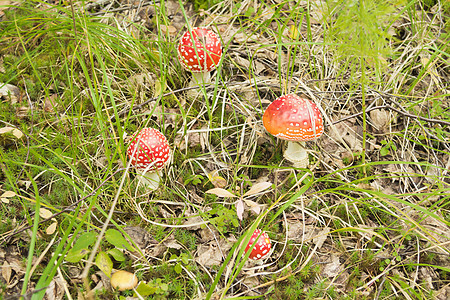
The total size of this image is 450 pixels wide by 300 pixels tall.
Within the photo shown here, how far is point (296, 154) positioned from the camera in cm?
381

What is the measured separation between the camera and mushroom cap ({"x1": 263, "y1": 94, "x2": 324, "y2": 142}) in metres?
3.32

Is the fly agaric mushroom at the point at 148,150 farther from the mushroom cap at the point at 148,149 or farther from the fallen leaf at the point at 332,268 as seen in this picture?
the fallen leaf at the point at 332,268

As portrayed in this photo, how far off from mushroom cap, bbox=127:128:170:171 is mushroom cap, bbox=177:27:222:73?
1030mm

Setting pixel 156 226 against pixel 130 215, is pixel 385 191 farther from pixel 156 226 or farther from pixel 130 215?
pixel 130 215

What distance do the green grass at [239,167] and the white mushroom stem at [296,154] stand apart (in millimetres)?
104

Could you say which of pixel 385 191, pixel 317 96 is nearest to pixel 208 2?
pixel 317 96

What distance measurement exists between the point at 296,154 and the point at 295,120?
608 millimetres

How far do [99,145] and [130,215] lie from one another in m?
0.90

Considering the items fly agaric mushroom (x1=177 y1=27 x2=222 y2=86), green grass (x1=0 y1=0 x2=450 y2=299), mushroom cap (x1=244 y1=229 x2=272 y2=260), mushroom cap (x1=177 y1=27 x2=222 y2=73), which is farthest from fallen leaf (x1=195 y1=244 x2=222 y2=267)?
mushroom cap (x1=177 y1=27 x2=222 y2=73)

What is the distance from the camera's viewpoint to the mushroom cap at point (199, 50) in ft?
12.6

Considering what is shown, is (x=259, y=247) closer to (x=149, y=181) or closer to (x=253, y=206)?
(x=253, y=206)

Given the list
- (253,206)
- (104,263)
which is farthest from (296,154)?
(104,263)

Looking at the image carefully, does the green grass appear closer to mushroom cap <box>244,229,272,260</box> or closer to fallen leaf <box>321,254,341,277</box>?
fallen leaf <box>321,254,341,277</box>

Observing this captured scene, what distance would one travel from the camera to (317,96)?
416 centimetres
